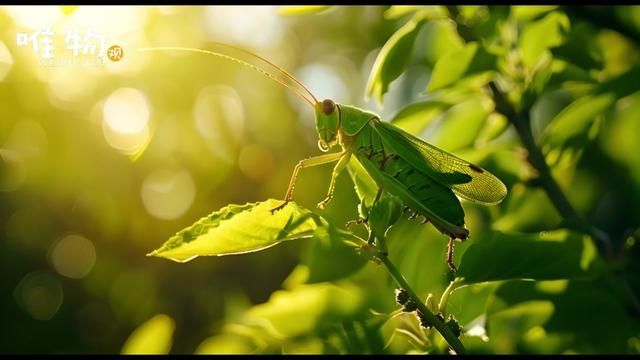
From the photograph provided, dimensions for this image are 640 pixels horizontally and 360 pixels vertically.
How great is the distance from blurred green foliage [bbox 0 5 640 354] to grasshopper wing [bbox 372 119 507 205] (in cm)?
17

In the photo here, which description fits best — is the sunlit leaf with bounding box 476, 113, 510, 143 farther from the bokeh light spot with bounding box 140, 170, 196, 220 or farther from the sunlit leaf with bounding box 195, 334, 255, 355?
the bokeh light spot with bounding box 140, 170, 196, 220

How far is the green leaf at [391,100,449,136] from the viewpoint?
2.87m

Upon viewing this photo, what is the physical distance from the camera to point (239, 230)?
1.78 m

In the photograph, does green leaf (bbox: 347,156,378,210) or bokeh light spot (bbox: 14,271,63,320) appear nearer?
green leaf (bbox: 347,156,378,210)

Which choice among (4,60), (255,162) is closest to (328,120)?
(4,60)

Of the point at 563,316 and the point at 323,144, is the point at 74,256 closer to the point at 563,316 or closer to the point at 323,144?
the point at 323,144

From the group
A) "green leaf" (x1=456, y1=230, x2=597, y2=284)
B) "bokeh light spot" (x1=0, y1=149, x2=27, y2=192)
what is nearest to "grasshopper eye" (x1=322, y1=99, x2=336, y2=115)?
"green leaf" (x1=456, y1=230, x2=597, y2=284)

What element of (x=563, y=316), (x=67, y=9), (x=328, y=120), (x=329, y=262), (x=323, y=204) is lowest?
(x=563, y=316)

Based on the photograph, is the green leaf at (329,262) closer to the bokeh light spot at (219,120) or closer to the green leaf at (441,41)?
the green leaf at (441,41)

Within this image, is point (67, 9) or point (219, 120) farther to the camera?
point (219, 120)

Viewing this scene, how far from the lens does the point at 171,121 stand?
587 centimetres

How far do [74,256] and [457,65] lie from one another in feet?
16.3

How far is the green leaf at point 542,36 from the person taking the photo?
2.83 metres
